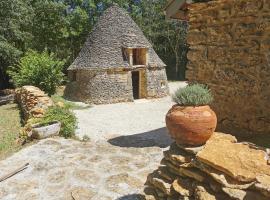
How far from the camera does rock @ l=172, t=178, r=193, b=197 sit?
3979 millimetres

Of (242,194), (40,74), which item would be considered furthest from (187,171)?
(40,74)

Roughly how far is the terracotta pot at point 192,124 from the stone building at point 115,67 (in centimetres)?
1602

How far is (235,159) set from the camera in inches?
149

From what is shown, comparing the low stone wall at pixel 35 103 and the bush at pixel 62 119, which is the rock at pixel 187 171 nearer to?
the bush at pixel 62 119

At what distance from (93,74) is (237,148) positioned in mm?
16932

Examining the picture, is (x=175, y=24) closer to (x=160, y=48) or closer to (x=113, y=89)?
(x=160, y=48)

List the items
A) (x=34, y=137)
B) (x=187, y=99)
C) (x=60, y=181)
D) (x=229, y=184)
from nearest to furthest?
(x=229, y=184)
(x=187, y=99)
(x=60, y=181)
(x=34, y=137)

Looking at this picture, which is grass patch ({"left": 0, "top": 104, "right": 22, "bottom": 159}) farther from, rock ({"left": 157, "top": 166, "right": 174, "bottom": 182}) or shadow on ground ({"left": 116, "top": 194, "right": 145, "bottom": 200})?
rock ({"left": 157, "top": 166, "right": 174, "bottom": 182})

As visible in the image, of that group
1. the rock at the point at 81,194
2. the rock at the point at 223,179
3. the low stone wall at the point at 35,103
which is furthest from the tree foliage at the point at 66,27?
the rock at the point at 223,179

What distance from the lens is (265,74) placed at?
19.4ft

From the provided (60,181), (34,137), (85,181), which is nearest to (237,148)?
(85,181)

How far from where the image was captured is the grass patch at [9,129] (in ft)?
29.9

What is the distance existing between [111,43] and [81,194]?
16.6 meters

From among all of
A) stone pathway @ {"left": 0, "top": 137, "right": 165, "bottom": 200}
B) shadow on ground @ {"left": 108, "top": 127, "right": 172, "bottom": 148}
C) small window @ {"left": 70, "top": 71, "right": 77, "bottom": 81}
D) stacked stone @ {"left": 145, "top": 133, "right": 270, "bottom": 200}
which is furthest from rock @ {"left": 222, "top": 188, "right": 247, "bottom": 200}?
small window @ {"left": 70, "top": 71, "right": 77, "bottom": 81}
